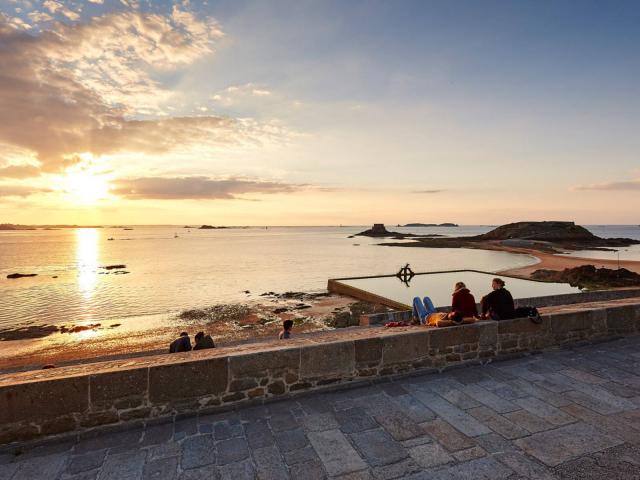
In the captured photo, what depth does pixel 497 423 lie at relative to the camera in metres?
4.48

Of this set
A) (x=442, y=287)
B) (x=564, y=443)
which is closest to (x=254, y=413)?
(x=564, y=443)

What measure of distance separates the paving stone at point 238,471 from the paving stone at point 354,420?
123 centimetres

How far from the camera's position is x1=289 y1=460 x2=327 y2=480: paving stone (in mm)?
3596

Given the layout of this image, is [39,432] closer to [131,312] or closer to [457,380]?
[457,380]

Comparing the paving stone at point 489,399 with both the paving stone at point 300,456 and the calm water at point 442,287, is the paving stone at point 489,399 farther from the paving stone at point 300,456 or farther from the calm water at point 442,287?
the calm water at point 442,287

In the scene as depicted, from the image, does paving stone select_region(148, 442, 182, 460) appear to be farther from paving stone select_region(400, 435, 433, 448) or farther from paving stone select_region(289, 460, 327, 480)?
paving stone select_region(400, 435, 433, 448)

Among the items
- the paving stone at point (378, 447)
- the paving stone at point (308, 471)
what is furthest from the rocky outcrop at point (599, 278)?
the paving stone at point (308, 471)

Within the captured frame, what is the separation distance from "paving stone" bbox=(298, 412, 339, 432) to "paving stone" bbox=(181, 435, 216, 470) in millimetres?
1157

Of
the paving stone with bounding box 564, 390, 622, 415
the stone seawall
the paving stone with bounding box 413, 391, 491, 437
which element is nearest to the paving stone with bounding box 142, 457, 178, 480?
the stone seawall

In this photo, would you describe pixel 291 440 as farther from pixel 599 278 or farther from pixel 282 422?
pixel 599 278

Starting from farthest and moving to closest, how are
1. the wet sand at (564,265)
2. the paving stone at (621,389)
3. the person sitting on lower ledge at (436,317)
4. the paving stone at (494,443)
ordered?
the wet sand at (564,265) < the person sitting on lower ledge at (436,317) < the paving stone at (621,389) < the paving stone at (494,443)

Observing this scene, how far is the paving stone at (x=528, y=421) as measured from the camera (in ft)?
14.3

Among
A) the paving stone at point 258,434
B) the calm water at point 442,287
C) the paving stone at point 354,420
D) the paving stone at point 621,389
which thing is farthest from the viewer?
the calm water at point 442,287

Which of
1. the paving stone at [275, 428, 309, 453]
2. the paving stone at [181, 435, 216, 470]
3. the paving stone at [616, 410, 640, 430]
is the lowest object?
the paving stone at [181, 435, 216, 470]
